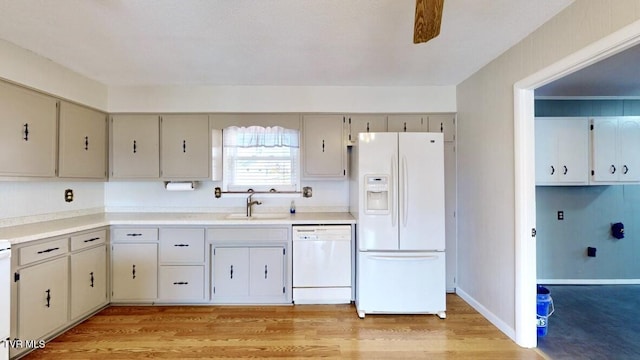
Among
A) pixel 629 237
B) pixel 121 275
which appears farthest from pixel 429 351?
pixel 629 237

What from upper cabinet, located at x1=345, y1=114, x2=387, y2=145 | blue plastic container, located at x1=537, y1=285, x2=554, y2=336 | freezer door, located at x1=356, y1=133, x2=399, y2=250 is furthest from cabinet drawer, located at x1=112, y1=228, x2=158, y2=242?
blue plastic container, located at x1=537, y1=285, x2=554, y2=336

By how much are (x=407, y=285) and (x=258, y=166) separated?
86.5 inches

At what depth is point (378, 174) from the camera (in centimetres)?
294

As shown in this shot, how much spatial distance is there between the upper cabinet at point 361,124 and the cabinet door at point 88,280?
2.84m

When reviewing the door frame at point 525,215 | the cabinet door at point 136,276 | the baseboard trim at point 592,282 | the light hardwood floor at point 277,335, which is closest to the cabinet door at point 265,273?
the light hardwood floor at point 277,335

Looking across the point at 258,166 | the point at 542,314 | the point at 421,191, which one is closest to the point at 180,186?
the point at 258,166

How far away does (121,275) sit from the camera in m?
3.15

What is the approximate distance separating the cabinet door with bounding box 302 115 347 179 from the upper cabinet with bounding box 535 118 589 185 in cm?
218

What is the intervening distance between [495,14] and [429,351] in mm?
2483

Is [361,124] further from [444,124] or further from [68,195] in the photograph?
[68,195]

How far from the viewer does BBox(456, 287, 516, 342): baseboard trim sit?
2.53 metres

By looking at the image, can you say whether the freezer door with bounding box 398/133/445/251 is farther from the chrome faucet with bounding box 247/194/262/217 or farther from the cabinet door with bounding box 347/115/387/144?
the chrome faucet with bounding box 247/194/262/217

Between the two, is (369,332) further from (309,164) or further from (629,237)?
(629,237)

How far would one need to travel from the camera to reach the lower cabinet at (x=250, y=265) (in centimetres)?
318
